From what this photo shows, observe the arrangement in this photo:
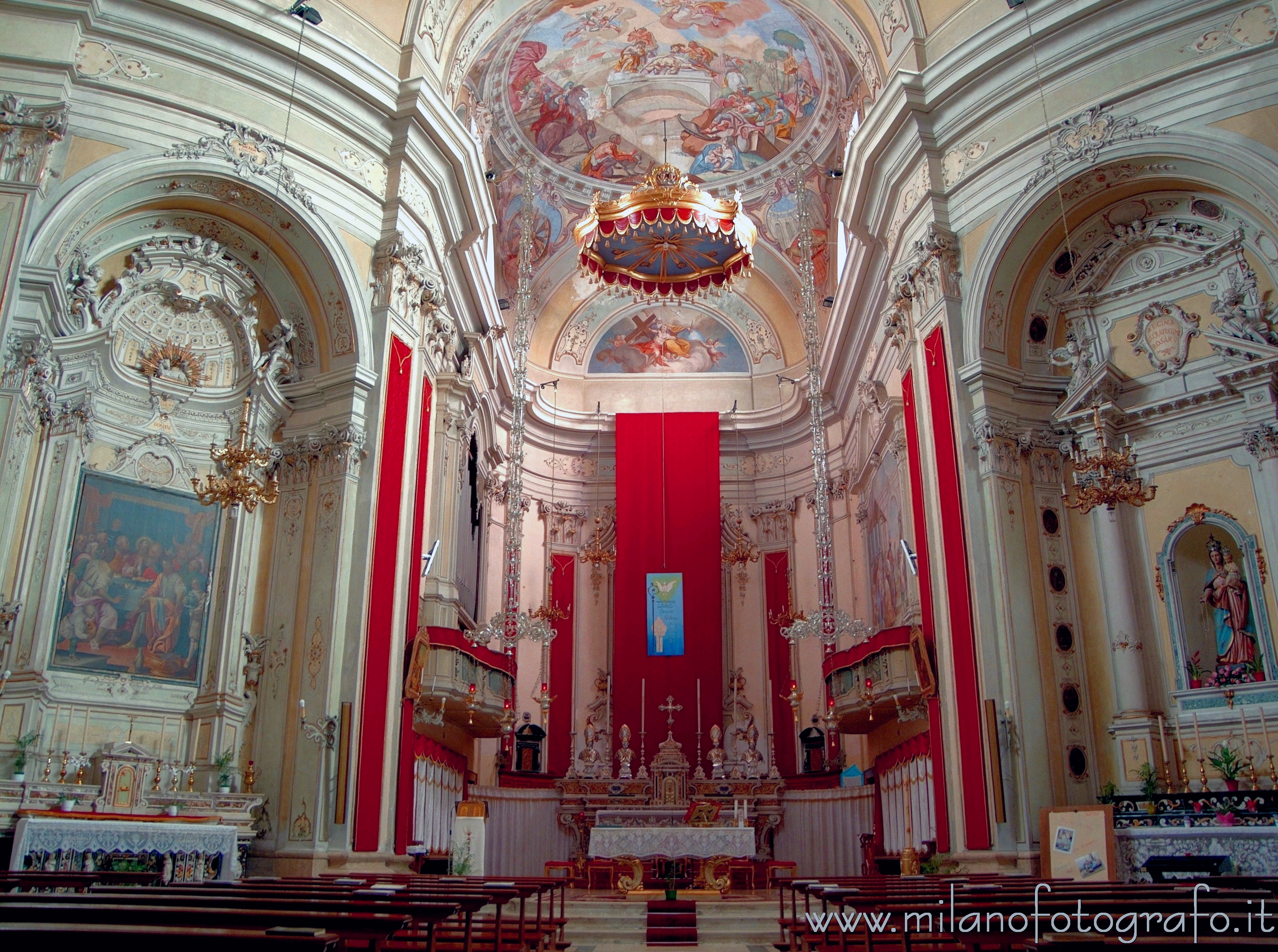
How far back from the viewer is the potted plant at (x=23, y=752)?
9688mm

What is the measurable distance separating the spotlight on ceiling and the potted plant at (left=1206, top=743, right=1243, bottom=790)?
42.4 feet

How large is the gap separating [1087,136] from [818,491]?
236 inches

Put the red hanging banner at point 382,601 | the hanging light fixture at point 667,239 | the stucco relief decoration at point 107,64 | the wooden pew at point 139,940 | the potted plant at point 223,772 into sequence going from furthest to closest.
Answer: the hanging light fixture at point 667,239 < the red hanging banner at point 382,601 < the potted plant at point 223,772 < the stucco relief decoration at point 107,64 < the wooden pew at point 139,940

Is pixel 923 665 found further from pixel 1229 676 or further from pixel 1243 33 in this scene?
pixel 1243 33

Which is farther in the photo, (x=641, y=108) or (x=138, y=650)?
(x=641, y=108)

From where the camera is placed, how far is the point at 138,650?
444 inches

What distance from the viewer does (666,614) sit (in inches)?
794

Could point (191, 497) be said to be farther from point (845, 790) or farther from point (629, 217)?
point (845, 790)

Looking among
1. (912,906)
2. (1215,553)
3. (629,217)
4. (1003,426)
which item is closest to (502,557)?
(629,217)

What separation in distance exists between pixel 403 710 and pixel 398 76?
827 cm

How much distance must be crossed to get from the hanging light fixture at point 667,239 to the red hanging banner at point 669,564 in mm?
4120

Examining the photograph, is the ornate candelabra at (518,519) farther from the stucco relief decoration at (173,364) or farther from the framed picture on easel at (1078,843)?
the framed picture on easel at (1078,843)

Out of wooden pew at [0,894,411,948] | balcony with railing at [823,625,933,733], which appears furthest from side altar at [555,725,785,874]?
wooden pew at [0,894,411,948]

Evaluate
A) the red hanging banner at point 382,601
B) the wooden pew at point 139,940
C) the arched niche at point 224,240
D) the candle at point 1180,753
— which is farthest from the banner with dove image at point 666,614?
the wooden pew at point 139,940
